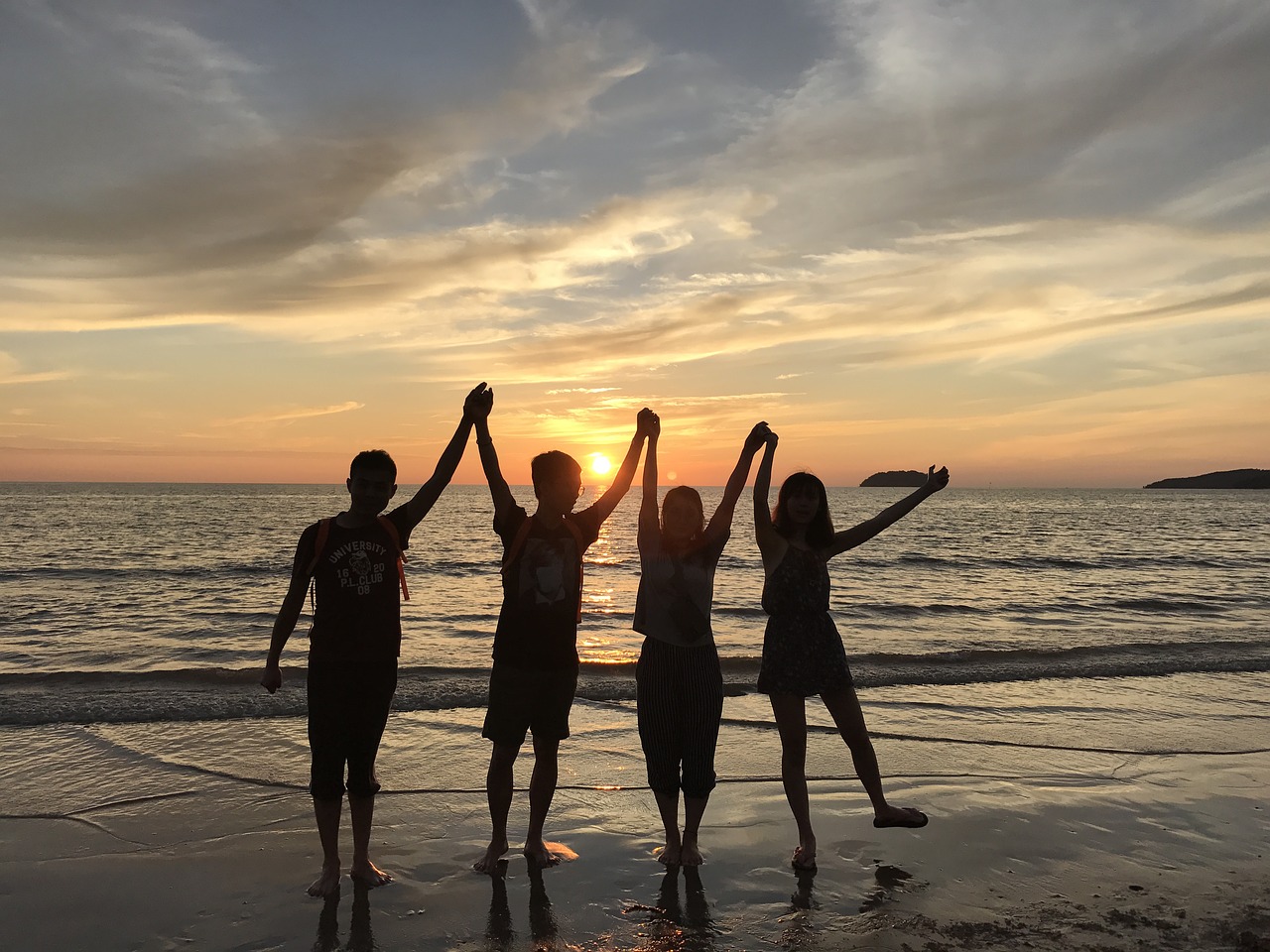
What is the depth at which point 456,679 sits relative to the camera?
11469 mm

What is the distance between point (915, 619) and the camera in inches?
766

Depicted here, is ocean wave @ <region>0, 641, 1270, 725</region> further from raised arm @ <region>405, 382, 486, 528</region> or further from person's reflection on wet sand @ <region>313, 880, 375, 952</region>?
raised arm @ <region>405, 382, 486, 528</region>

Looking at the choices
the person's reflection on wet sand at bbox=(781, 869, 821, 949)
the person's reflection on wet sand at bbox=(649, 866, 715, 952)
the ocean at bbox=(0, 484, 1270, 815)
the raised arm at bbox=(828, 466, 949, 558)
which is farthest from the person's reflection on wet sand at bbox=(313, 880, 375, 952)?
the raised arm at bbox=(828, 466, 949, 558)

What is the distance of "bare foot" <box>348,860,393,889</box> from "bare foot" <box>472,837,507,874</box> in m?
0.49

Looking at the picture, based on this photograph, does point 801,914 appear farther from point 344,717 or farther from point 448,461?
point 448,461

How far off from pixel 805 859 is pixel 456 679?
7.52m

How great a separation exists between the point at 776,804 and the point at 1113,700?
21.5ft

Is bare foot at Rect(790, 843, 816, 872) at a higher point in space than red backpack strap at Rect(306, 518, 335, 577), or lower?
lower

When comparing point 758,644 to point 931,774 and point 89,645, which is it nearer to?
point 931,774

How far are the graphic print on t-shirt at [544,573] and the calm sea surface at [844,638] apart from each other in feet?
16.7

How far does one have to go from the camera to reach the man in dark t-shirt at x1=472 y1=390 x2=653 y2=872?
444 cm

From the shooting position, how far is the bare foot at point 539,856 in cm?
475

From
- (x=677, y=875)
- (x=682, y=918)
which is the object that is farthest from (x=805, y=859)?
(x=682, y=918)

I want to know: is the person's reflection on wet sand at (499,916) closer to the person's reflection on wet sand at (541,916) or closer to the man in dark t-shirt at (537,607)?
the person's reflection on wet sand at (541,916)
